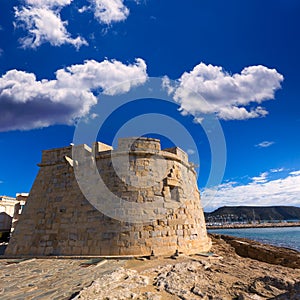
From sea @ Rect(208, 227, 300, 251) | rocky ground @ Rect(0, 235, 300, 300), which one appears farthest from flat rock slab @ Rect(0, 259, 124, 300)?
sea @ Rect(208, 227, 300, 251)

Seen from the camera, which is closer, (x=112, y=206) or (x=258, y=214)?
(x=112, y=206)

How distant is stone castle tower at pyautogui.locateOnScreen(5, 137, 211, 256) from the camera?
8828 millimetres

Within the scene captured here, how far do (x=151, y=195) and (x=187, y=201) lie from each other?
2.01 m

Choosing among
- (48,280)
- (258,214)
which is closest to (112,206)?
(48,280)

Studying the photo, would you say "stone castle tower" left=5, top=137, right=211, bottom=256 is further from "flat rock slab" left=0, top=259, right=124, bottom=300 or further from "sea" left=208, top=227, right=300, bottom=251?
"sea" left=208, top=227, right=300, bottom=251

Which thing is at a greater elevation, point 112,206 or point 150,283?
point 112,206

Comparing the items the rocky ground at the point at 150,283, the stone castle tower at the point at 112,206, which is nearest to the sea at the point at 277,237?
the stone castle tower at the point at 112,206

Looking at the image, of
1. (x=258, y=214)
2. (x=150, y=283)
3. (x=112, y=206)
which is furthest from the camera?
(x=258, y=214)

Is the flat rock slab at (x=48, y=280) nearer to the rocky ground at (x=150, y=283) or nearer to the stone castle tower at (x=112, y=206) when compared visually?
the rocky ground at (x=150, y=283)

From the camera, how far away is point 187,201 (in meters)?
10.7

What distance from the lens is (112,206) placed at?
9156mm

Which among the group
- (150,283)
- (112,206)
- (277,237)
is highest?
(112,206)

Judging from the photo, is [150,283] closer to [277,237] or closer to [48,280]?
[48,280]

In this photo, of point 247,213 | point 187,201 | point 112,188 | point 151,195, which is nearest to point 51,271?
point 112,188
